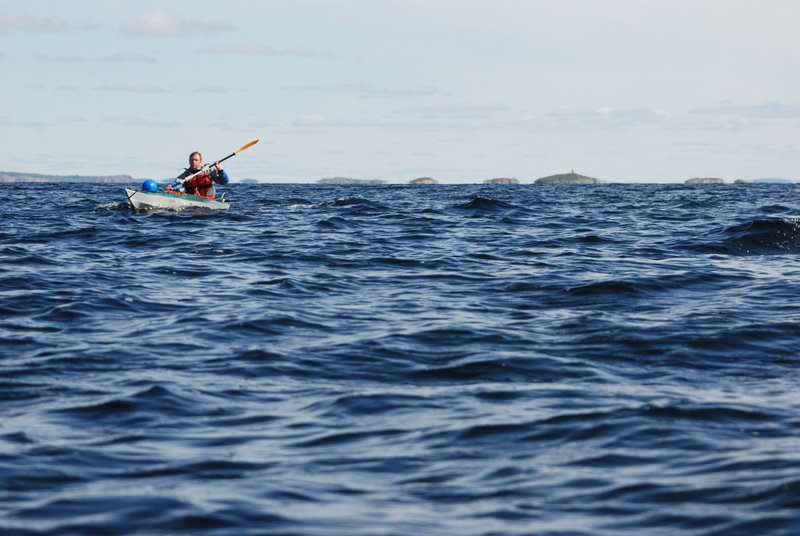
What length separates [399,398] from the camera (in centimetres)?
757

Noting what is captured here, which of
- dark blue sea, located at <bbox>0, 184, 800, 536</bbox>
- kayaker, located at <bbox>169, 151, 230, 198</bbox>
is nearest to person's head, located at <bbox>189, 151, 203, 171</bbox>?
kayaker, located at <bbox>169, 151, 230, 198</bbox>

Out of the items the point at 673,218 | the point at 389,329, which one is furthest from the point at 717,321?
the point at 673,218

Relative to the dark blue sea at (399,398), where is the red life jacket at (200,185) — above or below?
above

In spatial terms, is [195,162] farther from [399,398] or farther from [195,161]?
[399,398]

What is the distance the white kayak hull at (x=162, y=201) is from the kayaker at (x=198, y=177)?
391 mm

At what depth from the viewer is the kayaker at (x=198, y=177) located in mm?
28328

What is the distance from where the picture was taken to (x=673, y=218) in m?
29.6

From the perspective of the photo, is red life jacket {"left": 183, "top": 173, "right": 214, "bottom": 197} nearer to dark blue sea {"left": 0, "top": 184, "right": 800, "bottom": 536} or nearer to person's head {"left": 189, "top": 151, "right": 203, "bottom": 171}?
person's head {"left": 189, "top": 151, "right": 203, "bottom": 171}

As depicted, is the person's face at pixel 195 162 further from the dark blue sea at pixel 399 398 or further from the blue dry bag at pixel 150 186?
the dark blue sea at pixel 399 398

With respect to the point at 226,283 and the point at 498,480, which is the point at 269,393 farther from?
the point at 226,283

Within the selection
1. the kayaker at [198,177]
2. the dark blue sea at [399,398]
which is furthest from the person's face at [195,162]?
the dark blue sea at [399,398]

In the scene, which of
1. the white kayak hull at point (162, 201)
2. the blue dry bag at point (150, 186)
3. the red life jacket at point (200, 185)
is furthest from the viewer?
the red life jacket at point (200, 185)

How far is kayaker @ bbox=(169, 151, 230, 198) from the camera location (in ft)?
92.9

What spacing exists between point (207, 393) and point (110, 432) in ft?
3.87
